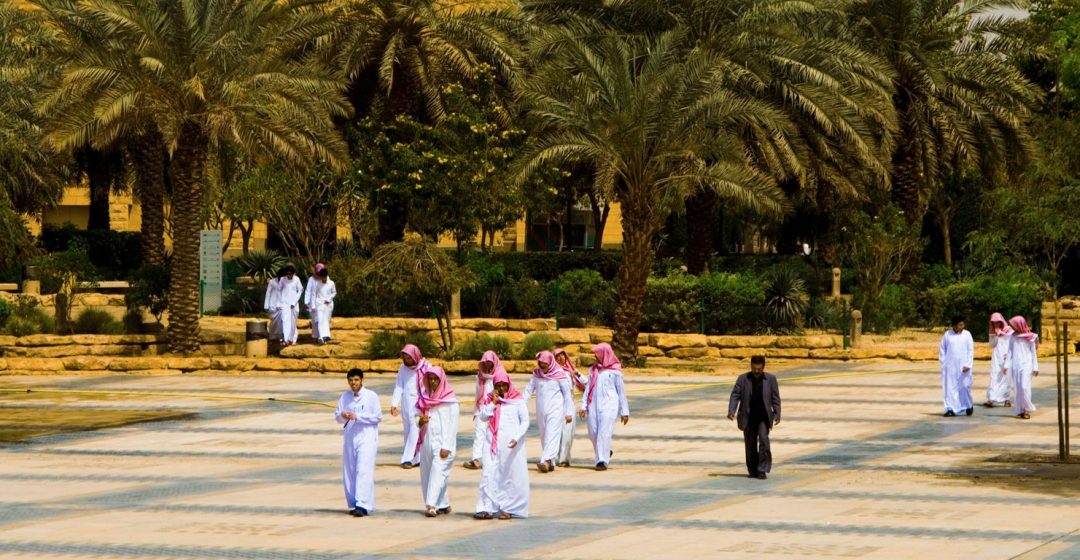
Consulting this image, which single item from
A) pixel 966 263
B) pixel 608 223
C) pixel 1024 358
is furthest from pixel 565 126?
pixel 608 223

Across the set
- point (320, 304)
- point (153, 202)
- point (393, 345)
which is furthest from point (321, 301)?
point (153, 202)

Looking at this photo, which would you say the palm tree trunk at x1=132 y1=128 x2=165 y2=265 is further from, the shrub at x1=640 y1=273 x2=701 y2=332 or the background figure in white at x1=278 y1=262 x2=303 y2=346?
the shrub at x1=640 y1=273 x2=701 y2=332

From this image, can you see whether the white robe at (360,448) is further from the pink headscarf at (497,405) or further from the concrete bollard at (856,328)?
the concrete bollard at (856,328)

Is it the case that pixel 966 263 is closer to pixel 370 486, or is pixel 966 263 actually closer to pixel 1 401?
pixel 1 401

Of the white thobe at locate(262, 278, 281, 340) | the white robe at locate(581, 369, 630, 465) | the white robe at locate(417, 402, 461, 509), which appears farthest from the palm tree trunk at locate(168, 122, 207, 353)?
the white robe at locate(417, 402, 461, 509)

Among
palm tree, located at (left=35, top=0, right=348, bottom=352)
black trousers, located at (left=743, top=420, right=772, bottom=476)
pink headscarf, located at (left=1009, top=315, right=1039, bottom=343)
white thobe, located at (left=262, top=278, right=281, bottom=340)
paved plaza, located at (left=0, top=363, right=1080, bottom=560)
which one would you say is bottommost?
paved plaza, located at (left=0, top=363, right=1080, bottom=560)

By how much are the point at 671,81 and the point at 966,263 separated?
39.1 ft

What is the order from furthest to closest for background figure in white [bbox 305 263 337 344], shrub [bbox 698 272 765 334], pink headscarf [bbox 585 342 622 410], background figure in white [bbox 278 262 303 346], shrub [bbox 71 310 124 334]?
1. shrub [bbox 698 272 765 334]
2. shrub [bbox 71 310 124 334]
3. background figure in white [bbox 278 262 303 346]
4. background figure in white [bbox 305 263 337 344]
5. pink headscarf [bbox 585 342 622 410]

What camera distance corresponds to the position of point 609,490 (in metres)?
15.6

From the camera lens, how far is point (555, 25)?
34.2 m

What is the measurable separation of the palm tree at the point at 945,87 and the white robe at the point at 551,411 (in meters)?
18.9

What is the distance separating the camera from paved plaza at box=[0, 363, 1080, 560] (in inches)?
491

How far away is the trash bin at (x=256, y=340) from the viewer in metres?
29.9

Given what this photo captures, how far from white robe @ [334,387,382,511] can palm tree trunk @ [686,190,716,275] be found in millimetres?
21120
